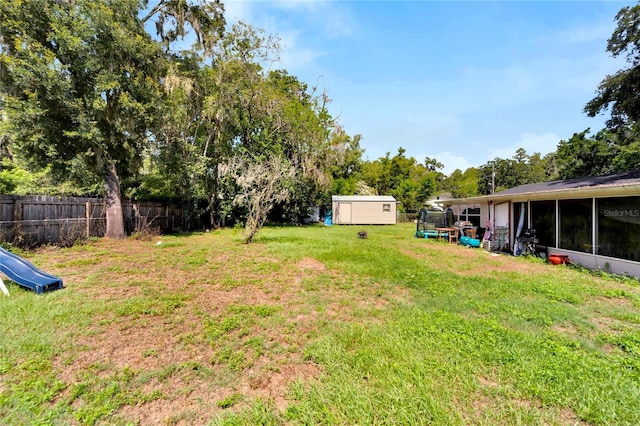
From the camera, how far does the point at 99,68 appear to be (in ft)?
26.3

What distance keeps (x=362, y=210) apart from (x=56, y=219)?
1698 cm

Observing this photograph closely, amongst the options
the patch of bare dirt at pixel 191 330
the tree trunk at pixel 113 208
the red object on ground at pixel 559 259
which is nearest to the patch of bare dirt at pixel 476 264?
the red object on ground at pixel 559 259

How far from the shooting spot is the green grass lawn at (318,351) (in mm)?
1983

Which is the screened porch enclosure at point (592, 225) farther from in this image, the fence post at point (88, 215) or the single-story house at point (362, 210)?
the fence post at point (88, 215)

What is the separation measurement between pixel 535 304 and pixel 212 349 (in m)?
4.50

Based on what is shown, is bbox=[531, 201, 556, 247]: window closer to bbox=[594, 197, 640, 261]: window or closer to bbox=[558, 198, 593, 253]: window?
bbox=[558, 198, 593, 253]: window

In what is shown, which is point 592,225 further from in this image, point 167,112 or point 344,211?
point 344,211

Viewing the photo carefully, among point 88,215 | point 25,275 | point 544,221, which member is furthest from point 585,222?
point 88,215

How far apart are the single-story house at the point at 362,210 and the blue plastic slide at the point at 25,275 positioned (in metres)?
17.5

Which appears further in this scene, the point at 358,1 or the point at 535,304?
the point at 358,1

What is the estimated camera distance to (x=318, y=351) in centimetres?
273

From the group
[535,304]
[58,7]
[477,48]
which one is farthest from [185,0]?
[535,304]

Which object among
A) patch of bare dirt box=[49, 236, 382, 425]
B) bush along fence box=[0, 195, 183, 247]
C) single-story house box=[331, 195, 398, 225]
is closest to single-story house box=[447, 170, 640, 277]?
patch of bare dirt box=[49, 236, 382, 425]

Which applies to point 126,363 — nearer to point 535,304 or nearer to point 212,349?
point 212,349
